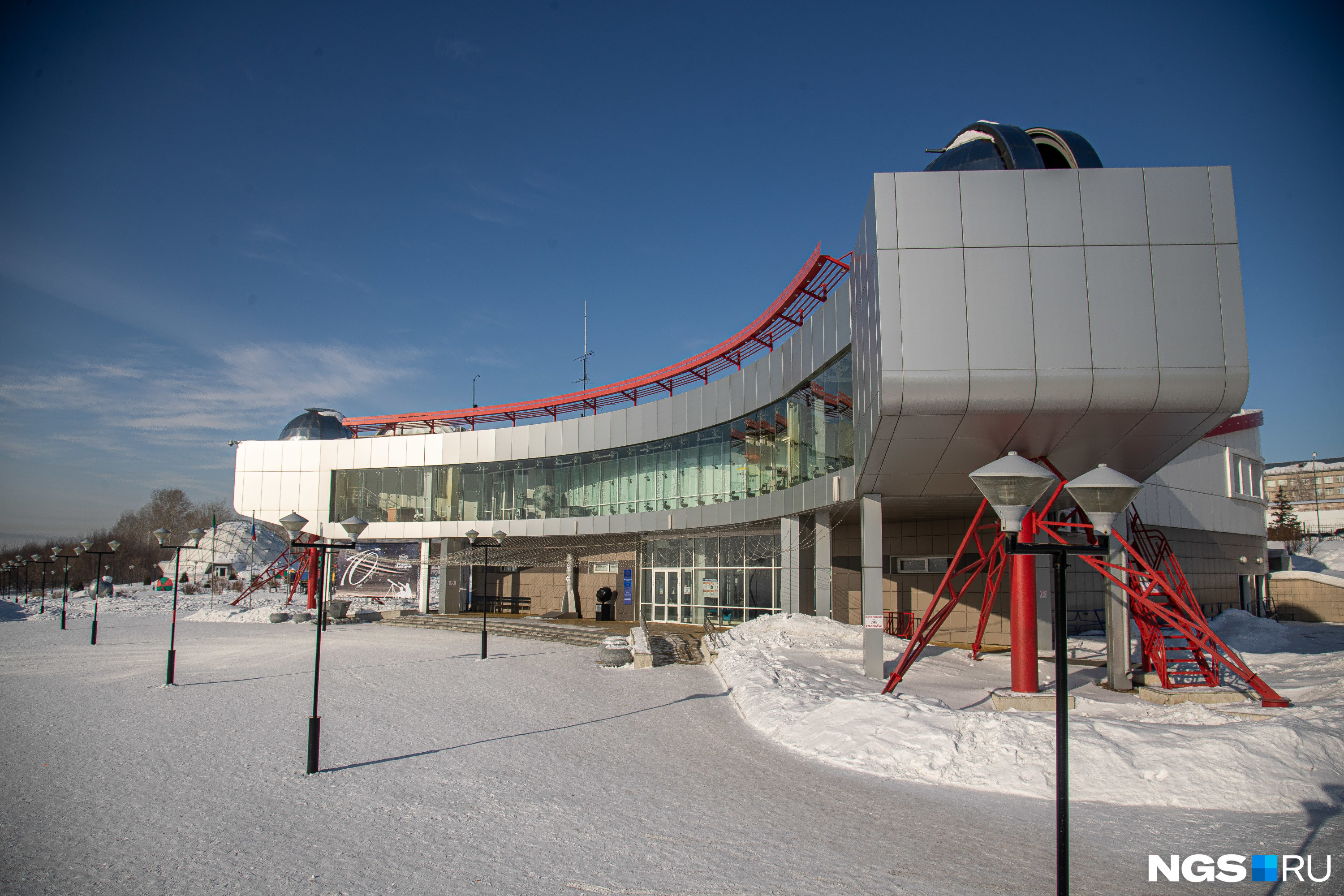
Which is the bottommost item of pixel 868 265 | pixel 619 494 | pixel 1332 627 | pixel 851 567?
pixel 1332 627

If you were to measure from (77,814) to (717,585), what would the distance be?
23.9 m

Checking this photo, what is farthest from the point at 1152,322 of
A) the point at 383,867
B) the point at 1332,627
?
the point at 1332,627

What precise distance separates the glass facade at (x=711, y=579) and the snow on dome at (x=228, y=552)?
52.3 meters

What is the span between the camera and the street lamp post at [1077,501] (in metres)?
5.06

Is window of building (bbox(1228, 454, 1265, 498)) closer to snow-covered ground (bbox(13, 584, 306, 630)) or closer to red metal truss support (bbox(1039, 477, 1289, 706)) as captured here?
red metal truss support (bbox(1039, 477, 1289, 706))

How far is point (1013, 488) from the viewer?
6.33m

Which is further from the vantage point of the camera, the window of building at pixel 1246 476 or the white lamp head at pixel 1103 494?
the window of building at pixel 1246 476

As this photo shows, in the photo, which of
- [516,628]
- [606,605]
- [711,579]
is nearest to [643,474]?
[711,579]

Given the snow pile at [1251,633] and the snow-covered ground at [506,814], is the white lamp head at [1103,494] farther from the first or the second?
the snow pile at [1251,633]

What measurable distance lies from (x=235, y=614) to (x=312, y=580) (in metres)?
3.99

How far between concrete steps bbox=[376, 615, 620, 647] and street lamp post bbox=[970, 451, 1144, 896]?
17.8 meters

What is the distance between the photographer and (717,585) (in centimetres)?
3041

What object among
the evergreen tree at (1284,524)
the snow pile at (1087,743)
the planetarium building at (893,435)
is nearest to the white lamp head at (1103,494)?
the snow pile at (1087,743)

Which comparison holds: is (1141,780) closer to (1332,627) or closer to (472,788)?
(472,788)
